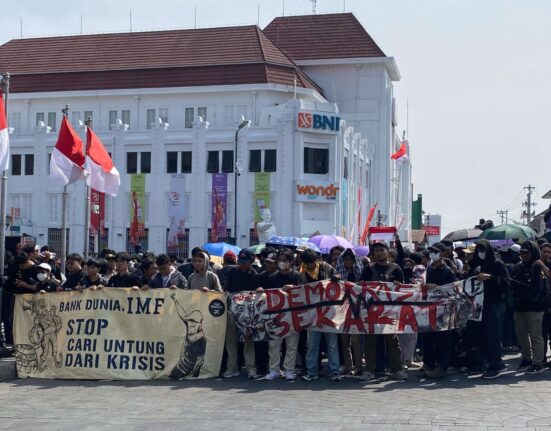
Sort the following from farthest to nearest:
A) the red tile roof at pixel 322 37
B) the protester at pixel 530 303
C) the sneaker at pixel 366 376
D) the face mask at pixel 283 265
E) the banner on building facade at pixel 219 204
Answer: the red tile roof at pixel 322 37, the banner on building facade at pixel 219 204, the face mask at pixel 283 265, the protester at pixel 530 303, the sneaker at pixel 366 376

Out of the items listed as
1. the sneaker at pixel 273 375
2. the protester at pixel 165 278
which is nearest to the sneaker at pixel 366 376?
the sneaker at pixel 273 375

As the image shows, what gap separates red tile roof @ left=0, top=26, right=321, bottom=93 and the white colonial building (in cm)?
12

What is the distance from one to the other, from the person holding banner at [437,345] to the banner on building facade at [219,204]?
44.7 m

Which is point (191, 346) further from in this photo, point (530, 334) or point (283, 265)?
point (530, 334)

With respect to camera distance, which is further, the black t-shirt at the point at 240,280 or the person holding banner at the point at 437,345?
the black t-shirt at the point at 240,280

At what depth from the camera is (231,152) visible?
59.4 metres

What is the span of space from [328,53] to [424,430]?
69123 mm

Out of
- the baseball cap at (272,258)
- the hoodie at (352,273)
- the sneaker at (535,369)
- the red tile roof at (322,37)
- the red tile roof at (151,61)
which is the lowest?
the sneaker at (535,369)

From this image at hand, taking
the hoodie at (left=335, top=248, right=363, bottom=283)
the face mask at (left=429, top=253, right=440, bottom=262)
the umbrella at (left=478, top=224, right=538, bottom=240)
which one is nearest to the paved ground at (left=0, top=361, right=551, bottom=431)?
the hoodie at (left=335, top=248, right=363, bottom=283)

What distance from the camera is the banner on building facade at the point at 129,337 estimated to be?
13680mm

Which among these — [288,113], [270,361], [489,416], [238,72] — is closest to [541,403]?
[489,416]

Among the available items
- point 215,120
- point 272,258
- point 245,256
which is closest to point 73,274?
point 245,256

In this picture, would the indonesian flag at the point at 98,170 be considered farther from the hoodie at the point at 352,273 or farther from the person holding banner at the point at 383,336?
the person holding banner at the point at 383,336

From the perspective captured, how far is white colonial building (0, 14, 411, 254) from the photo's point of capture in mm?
58688
